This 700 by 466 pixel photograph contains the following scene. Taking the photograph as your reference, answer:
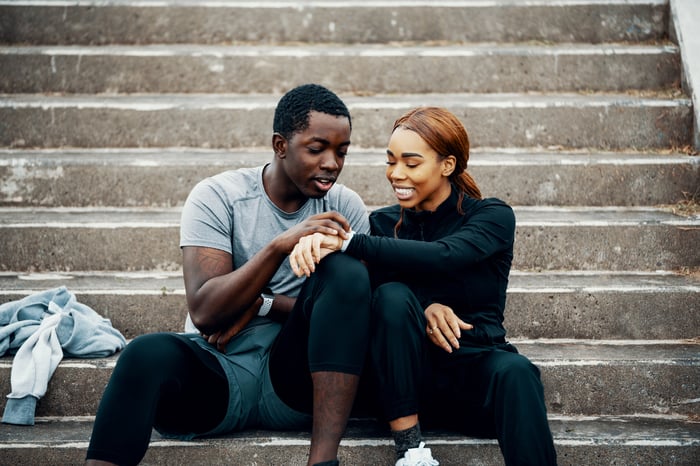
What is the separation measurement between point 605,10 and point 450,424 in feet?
9.84

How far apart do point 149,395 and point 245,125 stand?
2107 millimetres

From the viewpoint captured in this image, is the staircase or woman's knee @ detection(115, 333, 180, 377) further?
the staircase

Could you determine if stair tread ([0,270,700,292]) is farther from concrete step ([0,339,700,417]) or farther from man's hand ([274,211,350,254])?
man's hand ([274,211,350,254])

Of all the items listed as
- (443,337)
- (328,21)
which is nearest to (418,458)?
(443,337)

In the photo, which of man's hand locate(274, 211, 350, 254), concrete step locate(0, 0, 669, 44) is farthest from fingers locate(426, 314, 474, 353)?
concrete step locate(0, 0, 669, 44)

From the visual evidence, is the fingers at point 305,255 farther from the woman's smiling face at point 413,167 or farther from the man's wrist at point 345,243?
the woman's smiling face at point 413,167

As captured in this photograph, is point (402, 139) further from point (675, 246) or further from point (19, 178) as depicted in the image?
point (19, 178)

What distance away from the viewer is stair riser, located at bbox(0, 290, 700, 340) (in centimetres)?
330

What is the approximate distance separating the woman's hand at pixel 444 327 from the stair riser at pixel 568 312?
0.76 metres

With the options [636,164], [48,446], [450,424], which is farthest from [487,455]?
[636,164]

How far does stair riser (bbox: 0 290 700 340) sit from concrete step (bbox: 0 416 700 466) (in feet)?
1.82

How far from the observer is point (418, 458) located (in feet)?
8.00

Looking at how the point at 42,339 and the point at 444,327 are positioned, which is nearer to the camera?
the point at 444,327

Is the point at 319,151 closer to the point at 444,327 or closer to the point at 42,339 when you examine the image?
the point at 444,327
